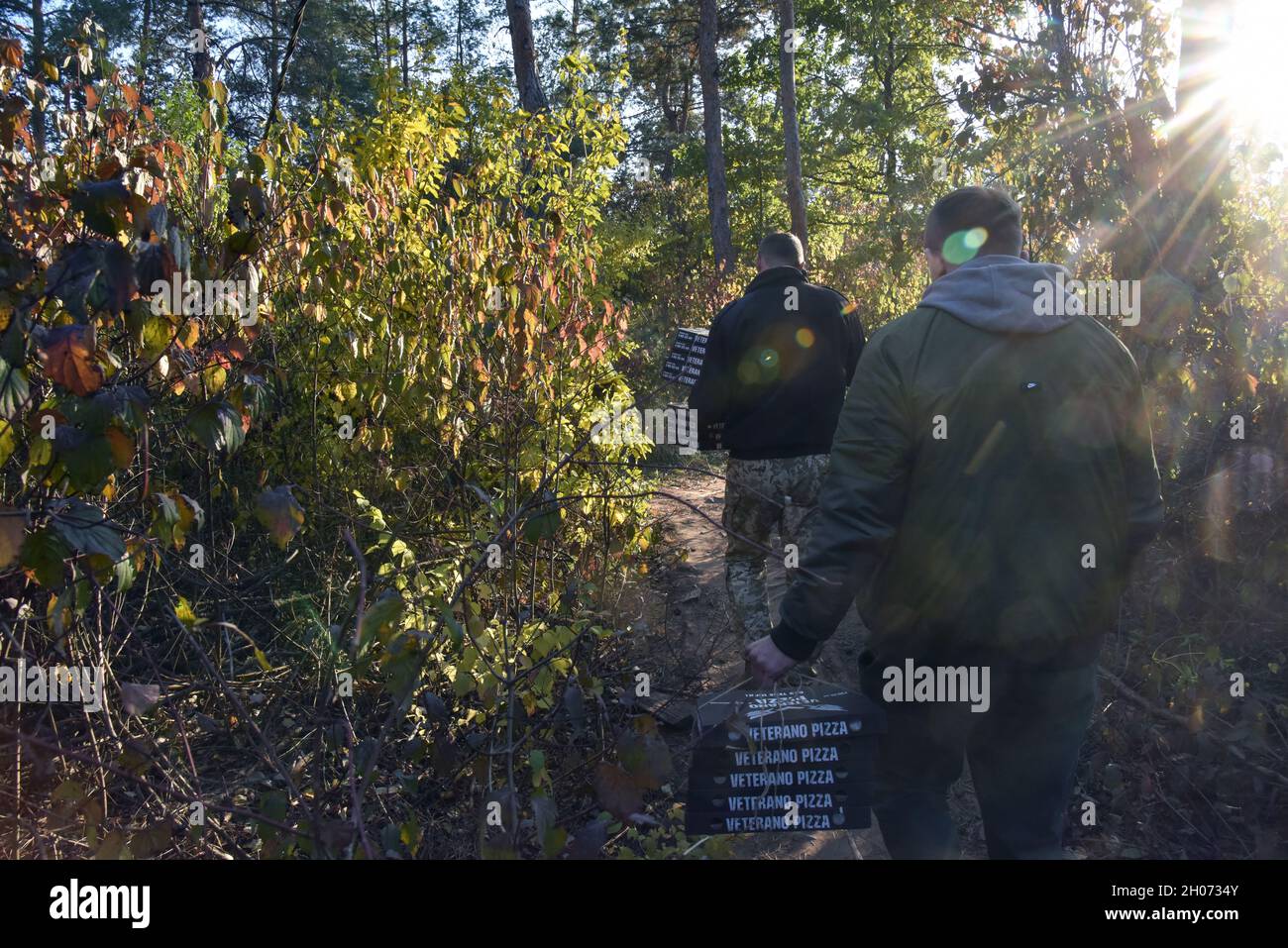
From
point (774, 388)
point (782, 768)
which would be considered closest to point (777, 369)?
point (774, 388)

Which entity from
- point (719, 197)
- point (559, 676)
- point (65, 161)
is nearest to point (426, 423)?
point (559, 676)

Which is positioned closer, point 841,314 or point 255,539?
point 841,314

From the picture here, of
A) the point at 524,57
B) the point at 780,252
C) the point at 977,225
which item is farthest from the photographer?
the point at 524,57

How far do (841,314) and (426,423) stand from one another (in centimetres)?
210

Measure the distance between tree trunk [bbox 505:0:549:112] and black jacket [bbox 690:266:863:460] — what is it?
19.1ft

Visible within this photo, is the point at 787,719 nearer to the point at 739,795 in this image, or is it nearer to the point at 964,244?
the point at 739,795

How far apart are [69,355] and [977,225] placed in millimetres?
2067

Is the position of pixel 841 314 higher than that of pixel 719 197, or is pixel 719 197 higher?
pixel 719 197

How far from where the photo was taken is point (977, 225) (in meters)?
2.47

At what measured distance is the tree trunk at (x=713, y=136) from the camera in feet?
64.2

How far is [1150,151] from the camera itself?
5.27 metres

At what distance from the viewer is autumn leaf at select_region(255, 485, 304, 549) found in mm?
2342

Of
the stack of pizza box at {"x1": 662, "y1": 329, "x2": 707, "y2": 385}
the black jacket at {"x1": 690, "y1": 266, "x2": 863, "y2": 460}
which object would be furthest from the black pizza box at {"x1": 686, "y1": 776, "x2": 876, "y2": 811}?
the stack of pizza box at {"x1": 662, "y1": 329, "x2": 707, "y2": 385}
